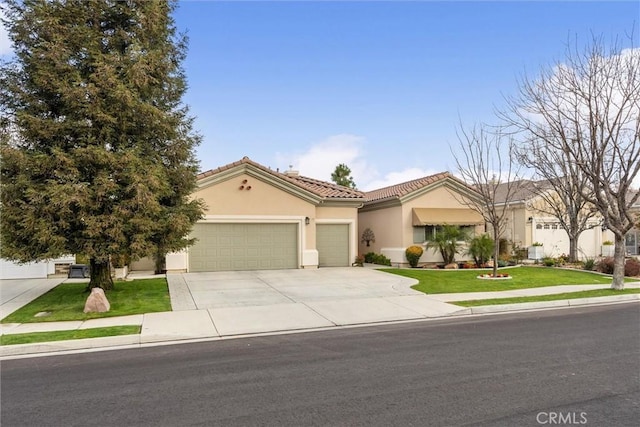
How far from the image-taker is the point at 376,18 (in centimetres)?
1532

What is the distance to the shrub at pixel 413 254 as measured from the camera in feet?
69.3

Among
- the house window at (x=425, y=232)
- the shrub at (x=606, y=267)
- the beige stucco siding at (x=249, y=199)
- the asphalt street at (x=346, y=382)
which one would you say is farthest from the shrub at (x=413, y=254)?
the asphalt street at (x=346, y=382)

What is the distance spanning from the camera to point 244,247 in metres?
19.4

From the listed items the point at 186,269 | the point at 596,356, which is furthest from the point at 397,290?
the point at 186,269

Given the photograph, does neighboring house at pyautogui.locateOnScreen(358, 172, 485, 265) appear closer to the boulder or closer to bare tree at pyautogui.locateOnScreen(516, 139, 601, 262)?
bare tree at pyautogui.locateOnScreen(516, 139, 601, 262)

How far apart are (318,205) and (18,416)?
16684 millimetres

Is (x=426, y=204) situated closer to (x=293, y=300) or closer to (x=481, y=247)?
(x=481, y=247)

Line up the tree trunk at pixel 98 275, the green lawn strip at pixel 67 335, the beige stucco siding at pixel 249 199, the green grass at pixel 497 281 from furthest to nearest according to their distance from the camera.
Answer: the beige stucco siding at pixel 249 199 < the green grass at pixel 497 281 < the tree trunk at pixel 98 275 < the green lawn strip at pixel 67 335

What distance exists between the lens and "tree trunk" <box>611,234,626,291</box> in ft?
47.0

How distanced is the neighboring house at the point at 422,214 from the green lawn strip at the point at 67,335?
15325 millimetres

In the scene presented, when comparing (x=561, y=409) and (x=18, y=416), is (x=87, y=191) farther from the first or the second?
(x=561, y=409)

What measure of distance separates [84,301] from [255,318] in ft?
17.4

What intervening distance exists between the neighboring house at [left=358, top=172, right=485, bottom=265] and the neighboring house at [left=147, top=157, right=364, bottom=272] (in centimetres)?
354

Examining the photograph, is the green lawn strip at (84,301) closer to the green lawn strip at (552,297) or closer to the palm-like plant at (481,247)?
the green lawn strip at (552,297)
